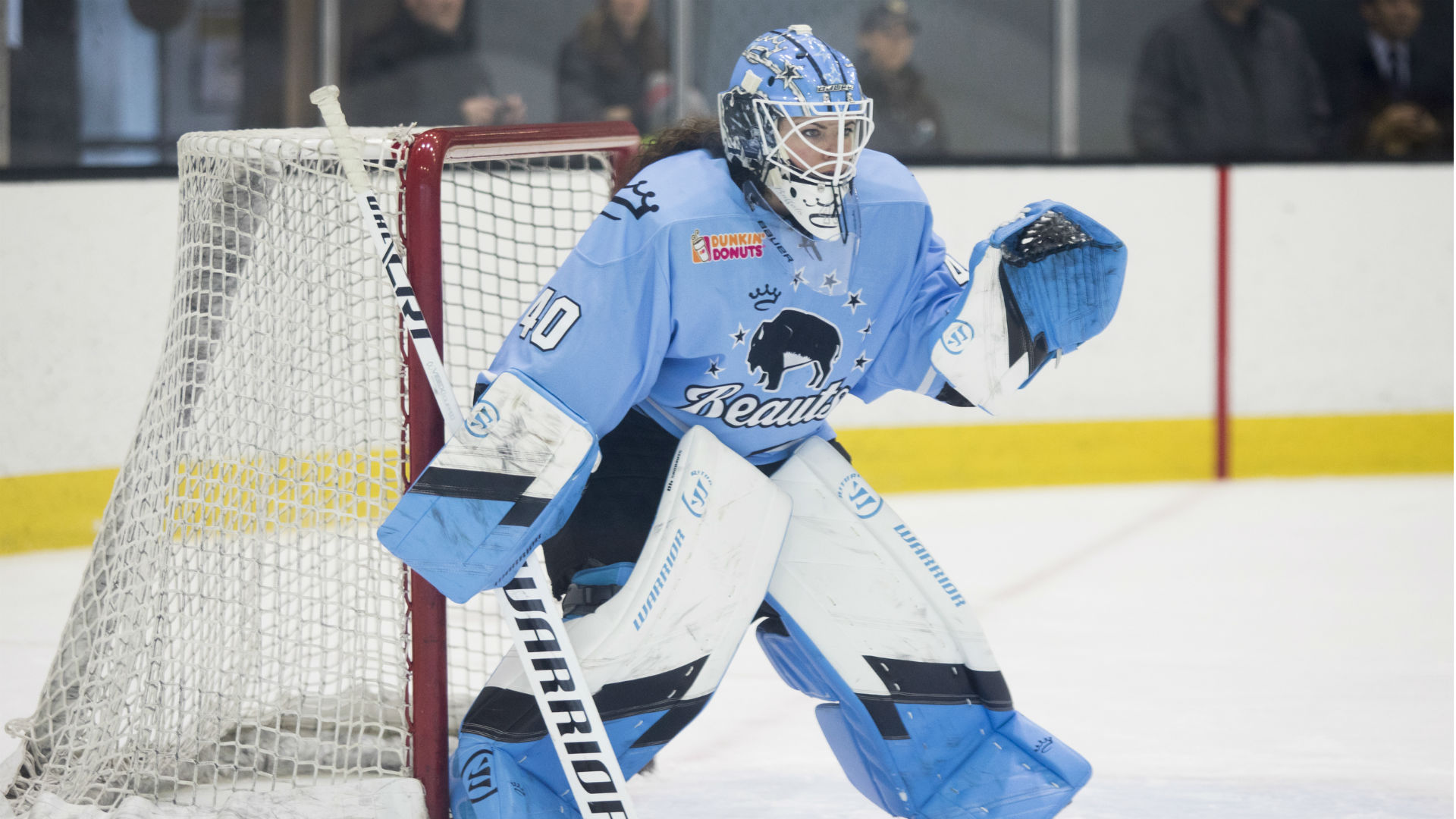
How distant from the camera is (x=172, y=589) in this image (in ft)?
6.44

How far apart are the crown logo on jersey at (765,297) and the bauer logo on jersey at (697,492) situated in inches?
7.3

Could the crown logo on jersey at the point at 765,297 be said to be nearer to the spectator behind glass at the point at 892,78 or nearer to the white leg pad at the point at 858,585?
the white leg pad at the point at 858,585

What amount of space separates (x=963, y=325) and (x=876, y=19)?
332 cm

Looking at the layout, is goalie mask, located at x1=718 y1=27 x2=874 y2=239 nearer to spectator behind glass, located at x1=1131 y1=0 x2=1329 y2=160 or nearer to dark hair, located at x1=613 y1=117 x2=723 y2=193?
dark hair, located at x1=613 y1=117 x2=723 y2=193

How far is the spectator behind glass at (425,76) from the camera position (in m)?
4.56

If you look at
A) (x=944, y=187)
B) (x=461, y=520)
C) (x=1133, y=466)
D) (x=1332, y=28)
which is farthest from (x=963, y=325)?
(x=1332, y=28)

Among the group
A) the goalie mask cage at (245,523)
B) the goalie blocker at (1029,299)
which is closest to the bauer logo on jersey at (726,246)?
the goalie blocker at (1029,299)

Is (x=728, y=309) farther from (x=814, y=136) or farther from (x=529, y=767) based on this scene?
(x=529, y=767)

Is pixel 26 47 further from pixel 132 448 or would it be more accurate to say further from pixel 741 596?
pixel 741 596

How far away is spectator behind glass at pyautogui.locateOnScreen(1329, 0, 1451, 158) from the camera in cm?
515

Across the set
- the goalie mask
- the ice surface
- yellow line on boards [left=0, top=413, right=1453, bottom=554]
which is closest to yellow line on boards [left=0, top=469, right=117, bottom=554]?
the ice surface

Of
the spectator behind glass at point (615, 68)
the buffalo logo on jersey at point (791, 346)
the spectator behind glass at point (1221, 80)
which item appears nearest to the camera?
the buffalo logo on jersey at point (791, 346)

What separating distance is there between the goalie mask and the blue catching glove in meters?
0.19

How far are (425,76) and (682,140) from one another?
3002 mm
